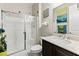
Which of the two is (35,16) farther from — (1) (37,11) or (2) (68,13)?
(2) (68,13)

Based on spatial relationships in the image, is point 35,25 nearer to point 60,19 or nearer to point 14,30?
point 14,30

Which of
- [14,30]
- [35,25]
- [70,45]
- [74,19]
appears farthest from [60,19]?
[14,30]

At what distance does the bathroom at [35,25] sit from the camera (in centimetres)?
220

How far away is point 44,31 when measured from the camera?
3148 mm

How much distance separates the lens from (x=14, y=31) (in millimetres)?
2953

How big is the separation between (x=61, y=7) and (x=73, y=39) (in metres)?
0.80

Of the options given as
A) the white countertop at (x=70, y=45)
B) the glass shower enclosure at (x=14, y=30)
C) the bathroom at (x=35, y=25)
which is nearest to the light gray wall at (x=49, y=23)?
the bathroom at (x=35, y=25)

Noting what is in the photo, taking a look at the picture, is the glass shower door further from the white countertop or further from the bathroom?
the white countertop

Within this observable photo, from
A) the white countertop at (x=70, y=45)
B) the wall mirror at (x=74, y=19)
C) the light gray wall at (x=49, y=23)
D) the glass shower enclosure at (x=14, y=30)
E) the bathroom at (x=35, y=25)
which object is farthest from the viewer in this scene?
the light gray wall at (x=49, y=23)

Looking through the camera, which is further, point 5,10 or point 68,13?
point 5,10

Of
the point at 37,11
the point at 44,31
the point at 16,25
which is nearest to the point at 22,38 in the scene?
the point at 16,25

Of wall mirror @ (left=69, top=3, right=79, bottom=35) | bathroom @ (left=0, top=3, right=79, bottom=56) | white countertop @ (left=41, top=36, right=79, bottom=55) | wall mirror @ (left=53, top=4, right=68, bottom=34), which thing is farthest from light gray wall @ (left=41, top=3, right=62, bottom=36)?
white countertop @ (left=41, top=36, right=79, bottom=55)

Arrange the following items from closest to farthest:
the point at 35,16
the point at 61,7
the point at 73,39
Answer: the point at 73,39
the point at 61,7
the point at 35,16

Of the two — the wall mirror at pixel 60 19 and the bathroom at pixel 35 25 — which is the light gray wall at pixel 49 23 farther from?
the wall mirror at pixel 60 19
